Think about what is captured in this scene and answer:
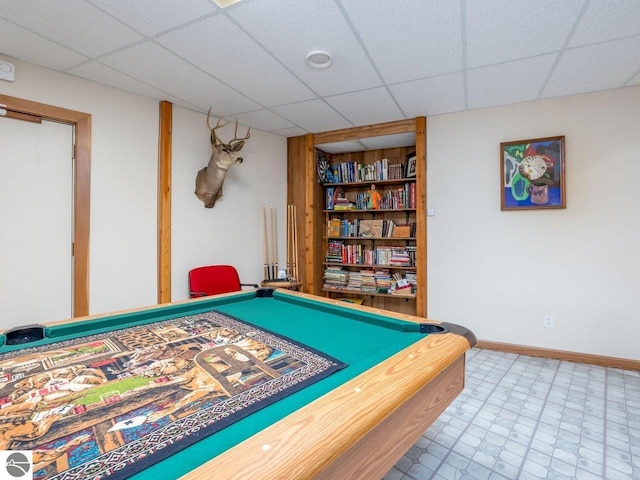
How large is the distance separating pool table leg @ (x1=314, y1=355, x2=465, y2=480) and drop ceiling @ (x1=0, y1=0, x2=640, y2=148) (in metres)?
1.96

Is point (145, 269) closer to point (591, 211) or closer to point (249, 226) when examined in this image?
point (249, 226)

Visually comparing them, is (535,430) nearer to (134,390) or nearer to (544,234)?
(544,234)

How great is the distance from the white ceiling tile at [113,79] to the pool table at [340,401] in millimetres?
2007

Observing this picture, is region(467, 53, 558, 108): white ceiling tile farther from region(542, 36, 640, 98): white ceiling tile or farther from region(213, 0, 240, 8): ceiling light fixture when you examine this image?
region(213, 0, 240, 8): ceiling light fixture

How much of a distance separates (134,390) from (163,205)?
249 centimetres

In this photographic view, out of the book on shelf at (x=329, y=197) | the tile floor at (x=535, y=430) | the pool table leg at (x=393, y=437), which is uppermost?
the book on shelf at (x=329, y=197)

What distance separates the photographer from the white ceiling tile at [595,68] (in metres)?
2.16

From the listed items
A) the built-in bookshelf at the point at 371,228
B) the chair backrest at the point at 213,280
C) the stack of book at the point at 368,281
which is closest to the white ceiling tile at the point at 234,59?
the built-in bookshelf at the point at 371,228

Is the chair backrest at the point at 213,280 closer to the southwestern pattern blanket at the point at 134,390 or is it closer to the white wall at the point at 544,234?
the southwestern pattern blanket at the point at 134,390

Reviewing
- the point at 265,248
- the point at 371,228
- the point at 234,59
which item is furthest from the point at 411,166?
the point at 234,59

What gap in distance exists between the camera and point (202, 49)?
7.12ft

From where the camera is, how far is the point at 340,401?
2.62 feet

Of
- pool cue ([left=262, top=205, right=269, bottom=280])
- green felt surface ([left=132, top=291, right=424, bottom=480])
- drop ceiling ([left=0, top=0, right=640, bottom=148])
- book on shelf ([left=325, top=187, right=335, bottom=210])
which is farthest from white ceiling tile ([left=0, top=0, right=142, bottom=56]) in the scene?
book on shelf ([left=325, top=187, right=335, bottom=210])

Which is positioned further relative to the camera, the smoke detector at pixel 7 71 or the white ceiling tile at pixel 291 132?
the white ceiling tile at pixel 291 132
